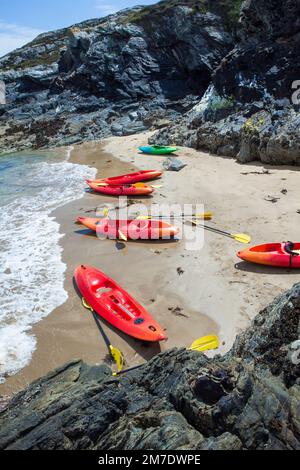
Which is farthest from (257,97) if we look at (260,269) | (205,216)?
(260,269)

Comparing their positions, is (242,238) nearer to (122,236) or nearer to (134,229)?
(134,229)

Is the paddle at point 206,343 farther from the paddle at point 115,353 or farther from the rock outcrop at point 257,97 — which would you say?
the rock outcrop at point 257,97

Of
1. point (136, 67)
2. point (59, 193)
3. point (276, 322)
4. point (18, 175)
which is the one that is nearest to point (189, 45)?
point (136, 67)

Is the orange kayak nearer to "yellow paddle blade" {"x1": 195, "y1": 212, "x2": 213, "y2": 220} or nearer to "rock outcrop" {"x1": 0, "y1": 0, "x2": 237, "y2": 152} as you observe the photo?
"yellow paddle blade" {"x1": 195, "y1": 212, "x2": 213, "y2": 220}

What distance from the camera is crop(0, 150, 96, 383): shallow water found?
6.89m

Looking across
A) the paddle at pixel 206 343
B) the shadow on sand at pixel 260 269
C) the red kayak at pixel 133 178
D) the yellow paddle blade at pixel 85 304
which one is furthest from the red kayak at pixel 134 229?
the red kayak at pixel 133 178

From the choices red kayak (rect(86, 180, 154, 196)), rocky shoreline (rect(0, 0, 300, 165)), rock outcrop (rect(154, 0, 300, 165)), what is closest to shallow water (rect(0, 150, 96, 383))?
red kayak (rect(86, 180, 154, 196))

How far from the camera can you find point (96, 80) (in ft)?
120

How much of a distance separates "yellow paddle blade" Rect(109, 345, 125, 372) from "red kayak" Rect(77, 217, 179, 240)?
4450 millimetres

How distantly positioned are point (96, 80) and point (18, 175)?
20363mm

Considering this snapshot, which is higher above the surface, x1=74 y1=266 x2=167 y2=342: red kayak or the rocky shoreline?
the rocky shoreline

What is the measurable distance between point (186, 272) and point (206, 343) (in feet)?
8.44

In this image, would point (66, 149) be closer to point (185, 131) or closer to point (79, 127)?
point (79, 127)

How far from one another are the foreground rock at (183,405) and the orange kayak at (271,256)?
4.09 meters
